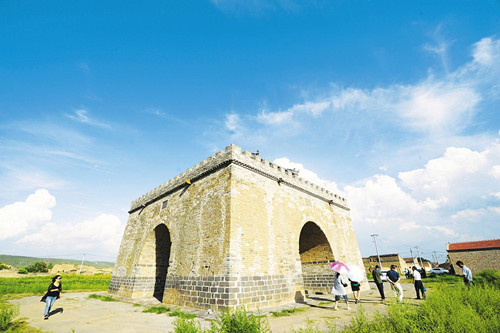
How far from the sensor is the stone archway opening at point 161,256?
14.7 meters

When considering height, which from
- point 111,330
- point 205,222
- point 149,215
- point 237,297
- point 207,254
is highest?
point 149,215

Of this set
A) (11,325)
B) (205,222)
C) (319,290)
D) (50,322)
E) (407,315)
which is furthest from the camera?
(319,290)

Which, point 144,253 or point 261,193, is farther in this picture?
point 144,253

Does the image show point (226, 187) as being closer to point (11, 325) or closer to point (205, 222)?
point (205, 222)

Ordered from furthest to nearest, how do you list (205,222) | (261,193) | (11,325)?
1. (261,193)
2. (205,222)
3. (11,325)

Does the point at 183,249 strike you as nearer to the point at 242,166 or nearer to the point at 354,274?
the point at 242,166

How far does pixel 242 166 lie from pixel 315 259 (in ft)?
28.3

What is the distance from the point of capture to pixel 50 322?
7.61m

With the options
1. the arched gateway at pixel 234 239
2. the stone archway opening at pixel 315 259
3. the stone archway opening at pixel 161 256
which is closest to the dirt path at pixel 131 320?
the arched gateway at pixel 234 239

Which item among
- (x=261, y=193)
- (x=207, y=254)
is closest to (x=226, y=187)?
(x=261, y=193)

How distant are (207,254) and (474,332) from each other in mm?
8405

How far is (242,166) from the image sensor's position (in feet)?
36.7

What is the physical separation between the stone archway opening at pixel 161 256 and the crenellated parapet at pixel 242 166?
7.59 ft

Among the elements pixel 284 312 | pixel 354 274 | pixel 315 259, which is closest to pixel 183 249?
pixel 284 312
